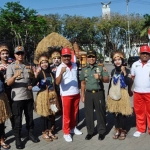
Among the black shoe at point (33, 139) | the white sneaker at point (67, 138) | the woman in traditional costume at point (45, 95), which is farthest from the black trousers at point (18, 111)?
the white sneaker at point (67, 138)

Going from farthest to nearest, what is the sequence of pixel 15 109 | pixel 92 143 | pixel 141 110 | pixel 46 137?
pixel 141 110 → pixel 46 137 → pixel 92 143 → pixel 15 109

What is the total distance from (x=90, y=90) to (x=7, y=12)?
22.7 metres

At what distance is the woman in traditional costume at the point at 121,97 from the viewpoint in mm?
5145

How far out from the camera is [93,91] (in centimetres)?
521

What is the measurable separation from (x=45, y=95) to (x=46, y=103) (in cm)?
16

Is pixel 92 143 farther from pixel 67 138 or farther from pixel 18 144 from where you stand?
pixel 18 144

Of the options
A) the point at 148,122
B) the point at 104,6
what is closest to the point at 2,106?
the point at 148,122

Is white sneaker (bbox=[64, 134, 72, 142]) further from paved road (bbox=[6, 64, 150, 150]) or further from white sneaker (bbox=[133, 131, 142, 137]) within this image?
white sneaker (bbox=[133, 131, 142, 137])

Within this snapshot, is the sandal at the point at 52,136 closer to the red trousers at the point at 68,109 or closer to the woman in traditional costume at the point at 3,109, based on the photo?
the red trousers at the point at 68,109

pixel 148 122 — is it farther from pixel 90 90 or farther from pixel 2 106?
pixel 2 106

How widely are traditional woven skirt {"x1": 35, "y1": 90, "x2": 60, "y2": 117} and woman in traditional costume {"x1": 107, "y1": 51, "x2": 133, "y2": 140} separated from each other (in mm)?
1105

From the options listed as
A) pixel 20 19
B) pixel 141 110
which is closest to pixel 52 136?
pixel 141 110

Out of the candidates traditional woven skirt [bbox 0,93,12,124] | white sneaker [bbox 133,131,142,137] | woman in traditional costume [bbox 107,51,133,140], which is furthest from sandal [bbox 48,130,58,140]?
white sneaker [bbox 133,131,142,137]

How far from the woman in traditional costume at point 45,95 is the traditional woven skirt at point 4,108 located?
0.61 m
